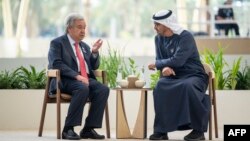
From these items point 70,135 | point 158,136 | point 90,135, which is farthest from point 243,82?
point 70,135

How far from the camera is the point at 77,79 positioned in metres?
8.14

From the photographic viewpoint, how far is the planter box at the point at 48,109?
9359 mm

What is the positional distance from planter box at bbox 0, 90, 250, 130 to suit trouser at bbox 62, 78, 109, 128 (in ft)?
3.96

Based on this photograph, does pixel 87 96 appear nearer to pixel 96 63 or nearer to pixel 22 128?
pixel 96 63

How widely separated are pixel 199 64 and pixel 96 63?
0.91 metres

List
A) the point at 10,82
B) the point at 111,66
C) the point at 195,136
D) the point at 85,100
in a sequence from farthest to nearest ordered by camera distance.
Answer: the point at 111,66 → the point at 10,82 → the point at 85,100 → the point at 195,136

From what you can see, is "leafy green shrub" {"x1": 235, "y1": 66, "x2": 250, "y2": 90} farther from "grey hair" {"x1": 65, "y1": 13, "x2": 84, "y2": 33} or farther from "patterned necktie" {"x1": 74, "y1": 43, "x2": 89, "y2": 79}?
"grey hair" {"x1": 65, "y1": 13, "x2": 84, "y2": 33}

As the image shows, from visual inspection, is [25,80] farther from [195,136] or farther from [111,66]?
[195,136]

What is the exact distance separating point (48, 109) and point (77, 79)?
1308 millimetres

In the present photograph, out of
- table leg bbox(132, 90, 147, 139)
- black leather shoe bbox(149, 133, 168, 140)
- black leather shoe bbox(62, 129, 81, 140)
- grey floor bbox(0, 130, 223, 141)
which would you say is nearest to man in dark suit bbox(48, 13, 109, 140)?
black leather shoe bbox(62, 129, 81, 140)

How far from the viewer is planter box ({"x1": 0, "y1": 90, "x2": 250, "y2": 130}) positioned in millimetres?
9359

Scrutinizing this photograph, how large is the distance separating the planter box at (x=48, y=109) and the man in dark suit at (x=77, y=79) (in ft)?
3.57

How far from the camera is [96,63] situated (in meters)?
8.42

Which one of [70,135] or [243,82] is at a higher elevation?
[243,82]
